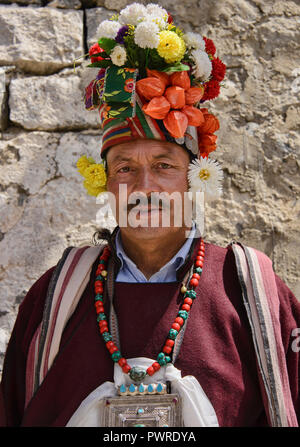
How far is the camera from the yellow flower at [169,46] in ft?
7.67

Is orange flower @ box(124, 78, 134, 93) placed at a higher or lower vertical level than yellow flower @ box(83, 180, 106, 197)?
higher

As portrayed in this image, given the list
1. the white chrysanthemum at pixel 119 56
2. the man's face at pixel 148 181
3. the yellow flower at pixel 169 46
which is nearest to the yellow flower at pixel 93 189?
the man's face at pixel 148 181

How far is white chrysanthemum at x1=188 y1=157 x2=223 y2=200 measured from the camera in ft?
8.14

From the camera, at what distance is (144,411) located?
6.95 ft

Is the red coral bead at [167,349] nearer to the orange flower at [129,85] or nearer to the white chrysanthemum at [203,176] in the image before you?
the white chrysanthemum at [203,176]

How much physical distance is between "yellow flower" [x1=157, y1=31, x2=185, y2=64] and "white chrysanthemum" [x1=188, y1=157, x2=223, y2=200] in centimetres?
47

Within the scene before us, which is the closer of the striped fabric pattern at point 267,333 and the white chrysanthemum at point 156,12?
the striped fabric pattern at point 267,333

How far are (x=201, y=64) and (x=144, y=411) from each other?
57.6 inches

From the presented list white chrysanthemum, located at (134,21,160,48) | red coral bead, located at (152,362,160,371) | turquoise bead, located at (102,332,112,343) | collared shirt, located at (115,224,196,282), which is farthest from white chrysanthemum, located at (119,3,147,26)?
red coral bead, located at (152,362,160,371)

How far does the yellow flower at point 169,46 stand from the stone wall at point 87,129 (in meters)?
0.94

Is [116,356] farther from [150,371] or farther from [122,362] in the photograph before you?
[150,371]

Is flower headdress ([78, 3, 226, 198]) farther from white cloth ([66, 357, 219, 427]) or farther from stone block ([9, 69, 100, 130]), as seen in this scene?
white cloth ([66, 357, 219, 427])

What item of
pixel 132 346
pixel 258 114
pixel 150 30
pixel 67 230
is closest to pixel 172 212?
pixel 132 346
